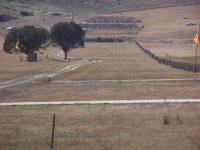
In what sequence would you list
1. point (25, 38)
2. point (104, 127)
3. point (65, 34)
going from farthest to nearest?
point (65, 34), point (25, 38), point (104, 127)

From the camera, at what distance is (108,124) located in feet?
53.9

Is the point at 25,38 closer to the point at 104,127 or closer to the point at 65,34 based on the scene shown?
the point at 65,34

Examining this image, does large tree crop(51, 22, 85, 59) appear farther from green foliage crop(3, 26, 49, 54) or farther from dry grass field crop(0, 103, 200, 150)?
dry grass field crop(0, 103, 200, 150)

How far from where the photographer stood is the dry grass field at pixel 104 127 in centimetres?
1388

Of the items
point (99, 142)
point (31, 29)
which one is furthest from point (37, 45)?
point (99, 142)

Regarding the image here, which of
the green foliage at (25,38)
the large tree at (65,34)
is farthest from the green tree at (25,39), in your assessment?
the large tree at (65,34)

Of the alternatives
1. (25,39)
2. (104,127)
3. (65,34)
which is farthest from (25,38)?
(104,127)


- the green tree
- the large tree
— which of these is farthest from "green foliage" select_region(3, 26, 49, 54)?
the large tree

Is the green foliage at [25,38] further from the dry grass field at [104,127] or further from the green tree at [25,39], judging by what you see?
the dry grass field at [104,127]

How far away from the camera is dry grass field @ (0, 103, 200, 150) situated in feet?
45.5

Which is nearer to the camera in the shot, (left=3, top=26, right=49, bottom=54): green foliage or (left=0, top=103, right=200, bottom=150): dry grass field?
(left=0, top=103, right=200, bottom=150): dry grass field

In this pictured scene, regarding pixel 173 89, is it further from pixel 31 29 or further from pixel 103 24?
pixel 103 24

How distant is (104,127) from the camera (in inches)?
628

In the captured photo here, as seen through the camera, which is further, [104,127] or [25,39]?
[25,39]
